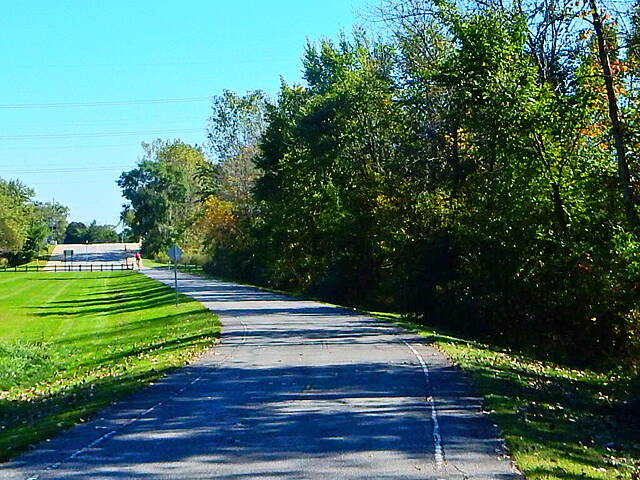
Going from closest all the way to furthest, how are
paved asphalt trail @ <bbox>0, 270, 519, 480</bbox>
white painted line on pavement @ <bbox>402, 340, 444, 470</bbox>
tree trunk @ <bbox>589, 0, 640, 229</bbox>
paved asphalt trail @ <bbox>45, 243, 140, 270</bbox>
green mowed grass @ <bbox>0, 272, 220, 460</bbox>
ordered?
paved asphalt trail @ <bbox>0, 270, 519, 480</bbox> → white painted line on pavement @ <bbox>402, 340, 444, 470</bbox> → green mowed grass @ <bbox>0, 272, 220, 460</bbox> → tree trunk @ <bbox>589, 0, 640, 229</bbox> → paved asphalt trail @ <bbox>45, 243, 140, 270</bbox>

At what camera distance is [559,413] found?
47.1 ft

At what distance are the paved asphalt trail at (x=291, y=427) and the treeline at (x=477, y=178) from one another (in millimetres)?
7842

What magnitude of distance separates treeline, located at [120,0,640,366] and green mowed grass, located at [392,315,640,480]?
11.1ft

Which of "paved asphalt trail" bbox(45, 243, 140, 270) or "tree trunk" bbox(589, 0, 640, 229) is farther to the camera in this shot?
"paved asphalt trail" bbox(45, 243, 140, 270)

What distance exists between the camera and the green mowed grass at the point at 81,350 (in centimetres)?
1511

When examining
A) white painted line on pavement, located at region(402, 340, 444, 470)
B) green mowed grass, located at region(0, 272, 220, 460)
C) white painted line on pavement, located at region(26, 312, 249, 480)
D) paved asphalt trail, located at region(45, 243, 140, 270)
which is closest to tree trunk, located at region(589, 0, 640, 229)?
white painted line on pavement, located at region(402, 340, 444, 470)

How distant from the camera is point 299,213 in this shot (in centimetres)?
5556

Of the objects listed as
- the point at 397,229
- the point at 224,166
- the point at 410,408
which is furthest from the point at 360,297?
the point at 224,166

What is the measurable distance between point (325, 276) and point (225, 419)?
38.1 meters

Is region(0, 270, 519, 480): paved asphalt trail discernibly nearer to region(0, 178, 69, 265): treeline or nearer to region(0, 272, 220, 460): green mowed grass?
region(0, 272, 220, 460): green mowed grass

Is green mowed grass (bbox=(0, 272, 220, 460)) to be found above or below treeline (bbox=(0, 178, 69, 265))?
below

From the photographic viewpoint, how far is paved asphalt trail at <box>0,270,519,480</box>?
968cm

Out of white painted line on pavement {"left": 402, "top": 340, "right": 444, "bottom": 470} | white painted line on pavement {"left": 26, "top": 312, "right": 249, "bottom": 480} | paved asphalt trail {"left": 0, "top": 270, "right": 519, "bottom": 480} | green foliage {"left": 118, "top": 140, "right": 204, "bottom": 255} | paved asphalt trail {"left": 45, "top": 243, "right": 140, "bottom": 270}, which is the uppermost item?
green foliage {"left": 118, "top": 140, "right": 204, "bottom": 255}

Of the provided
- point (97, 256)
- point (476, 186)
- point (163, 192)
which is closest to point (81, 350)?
point (476, 186)
